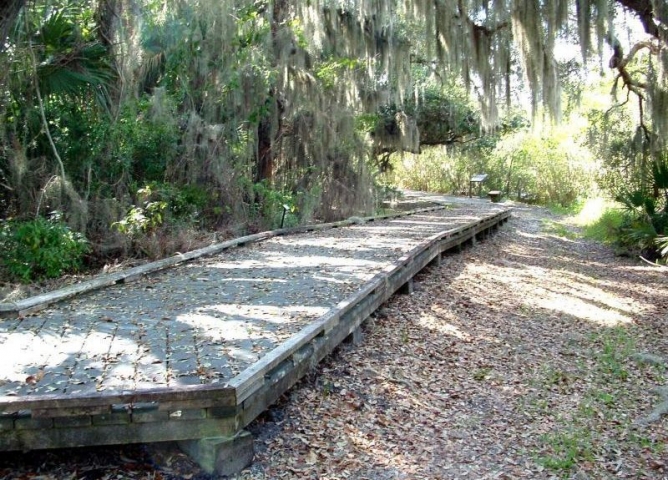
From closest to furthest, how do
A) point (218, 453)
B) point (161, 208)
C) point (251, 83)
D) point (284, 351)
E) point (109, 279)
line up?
point (218, 453) < point (284, 351) < point (109, 279) < point (161, 208) < point (251, 83)

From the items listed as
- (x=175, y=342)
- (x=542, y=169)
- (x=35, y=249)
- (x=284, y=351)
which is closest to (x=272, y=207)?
Result: (x=35, y=249)

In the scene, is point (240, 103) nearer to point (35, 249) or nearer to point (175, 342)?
point (35, 249)

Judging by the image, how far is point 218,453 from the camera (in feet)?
11.1

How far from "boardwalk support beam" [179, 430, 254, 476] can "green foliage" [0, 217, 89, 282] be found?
4.36 metres

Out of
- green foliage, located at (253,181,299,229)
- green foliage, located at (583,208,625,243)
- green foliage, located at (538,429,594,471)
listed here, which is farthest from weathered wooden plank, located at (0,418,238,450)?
green foliage, located at (583,208,625,243)

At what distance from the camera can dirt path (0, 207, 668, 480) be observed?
12.6 feet

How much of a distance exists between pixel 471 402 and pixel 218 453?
8.06ft

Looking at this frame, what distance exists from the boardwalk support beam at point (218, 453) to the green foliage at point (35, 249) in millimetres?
4356

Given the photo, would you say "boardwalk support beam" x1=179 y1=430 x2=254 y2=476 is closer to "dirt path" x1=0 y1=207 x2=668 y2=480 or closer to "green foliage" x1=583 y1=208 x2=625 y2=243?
"dirt path" x1=0 y1=207 x2=668 y2=480

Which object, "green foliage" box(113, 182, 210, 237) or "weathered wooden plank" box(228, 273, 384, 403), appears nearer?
"weathered wooden plank" box(228, 273, 384, 403)

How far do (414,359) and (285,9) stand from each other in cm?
997

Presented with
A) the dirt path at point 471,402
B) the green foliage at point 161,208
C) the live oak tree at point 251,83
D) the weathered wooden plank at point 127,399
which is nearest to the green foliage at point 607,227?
the live oak tree at point 251,83

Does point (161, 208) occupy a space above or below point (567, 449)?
above

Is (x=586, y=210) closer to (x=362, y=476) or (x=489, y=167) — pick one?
(x=489, y=167)
